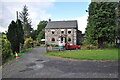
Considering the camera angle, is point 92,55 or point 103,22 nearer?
point 92,55

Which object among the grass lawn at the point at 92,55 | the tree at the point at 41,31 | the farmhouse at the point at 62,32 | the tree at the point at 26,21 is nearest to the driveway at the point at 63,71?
the grass lawn at the point at 92,55

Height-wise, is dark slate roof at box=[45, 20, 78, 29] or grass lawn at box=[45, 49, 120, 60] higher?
dark slate roof at box=[45, 20, 78, 29]

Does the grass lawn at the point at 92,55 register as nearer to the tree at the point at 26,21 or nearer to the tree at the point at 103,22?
the tree at the point at 103,22

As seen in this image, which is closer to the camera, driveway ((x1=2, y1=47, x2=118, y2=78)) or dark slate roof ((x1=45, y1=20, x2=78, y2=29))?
driveway ((x1=2, y1=47, x2=118, y2=78))

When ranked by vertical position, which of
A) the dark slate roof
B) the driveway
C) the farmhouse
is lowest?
the driveway

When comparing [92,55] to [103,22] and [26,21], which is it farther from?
[26,21]

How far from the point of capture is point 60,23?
33781 mm

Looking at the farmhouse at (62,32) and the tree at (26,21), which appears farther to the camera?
the tree at (26,21)

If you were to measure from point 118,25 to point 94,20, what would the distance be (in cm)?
436

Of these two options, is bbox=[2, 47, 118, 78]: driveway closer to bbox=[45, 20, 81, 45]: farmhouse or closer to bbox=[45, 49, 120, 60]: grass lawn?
bbox=[45, 49, 120, 60]: grass lawn

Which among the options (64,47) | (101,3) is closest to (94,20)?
(101,3)

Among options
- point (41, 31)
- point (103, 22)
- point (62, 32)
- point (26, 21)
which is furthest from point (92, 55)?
point (26, 21)

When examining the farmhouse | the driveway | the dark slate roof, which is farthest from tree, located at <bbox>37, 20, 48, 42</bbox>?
the driveway

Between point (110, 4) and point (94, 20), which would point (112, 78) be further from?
point (110, 4)
